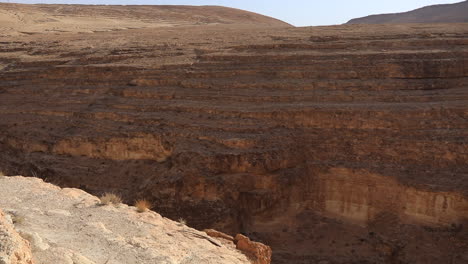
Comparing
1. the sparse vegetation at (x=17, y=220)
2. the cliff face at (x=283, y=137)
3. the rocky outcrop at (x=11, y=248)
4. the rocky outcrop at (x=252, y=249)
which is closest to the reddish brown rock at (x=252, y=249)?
the rocky outcrop at (x=252, y=249)

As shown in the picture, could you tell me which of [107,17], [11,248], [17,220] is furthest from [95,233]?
[107,17]

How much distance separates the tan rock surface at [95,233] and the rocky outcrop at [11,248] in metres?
0.05

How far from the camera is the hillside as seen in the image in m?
32.4

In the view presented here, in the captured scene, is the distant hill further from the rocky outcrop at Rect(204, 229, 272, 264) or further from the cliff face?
the rocky outcrop at Rect(204, 229, 272, 264)

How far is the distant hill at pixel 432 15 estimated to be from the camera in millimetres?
46594

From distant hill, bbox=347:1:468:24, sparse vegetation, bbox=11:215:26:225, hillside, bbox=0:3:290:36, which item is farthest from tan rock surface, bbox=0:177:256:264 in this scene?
distant hill, bbox=347:1:468:24

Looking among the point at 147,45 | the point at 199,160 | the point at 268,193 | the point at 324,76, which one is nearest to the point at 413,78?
the point at 324,76

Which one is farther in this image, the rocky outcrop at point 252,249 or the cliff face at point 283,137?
the cliff face at point 283,137

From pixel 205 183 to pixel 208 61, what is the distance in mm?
5368

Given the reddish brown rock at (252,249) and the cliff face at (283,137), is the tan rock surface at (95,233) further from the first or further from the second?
the cliff face at (283,137)

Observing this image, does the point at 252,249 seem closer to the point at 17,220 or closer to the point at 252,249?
the point at 252,249

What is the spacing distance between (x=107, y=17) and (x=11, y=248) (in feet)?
121

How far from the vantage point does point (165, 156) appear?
1384 centimetres

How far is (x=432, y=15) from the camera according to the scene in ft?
173
